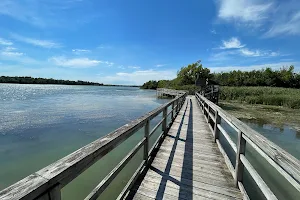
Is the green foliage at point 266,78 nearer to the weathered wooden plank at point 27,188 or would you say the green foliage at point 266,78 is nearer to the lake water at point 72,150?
the lake water at point 72,150

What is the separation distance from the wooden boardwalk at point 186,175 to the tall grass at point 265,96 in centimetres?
2005

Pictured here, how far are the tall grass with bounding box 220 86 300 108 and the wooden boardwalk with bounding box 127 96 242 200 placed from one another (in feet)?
65.8

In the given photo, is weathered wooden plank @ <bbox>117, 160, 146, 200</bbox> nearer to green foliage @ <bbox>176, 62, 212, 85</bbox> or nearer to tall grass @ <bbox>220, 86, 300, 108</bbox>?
tall grass @ <bbox>220, 86, 300, 108</bbox>

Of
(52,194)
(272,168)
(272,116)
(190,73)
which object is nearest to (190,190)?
(52,194)

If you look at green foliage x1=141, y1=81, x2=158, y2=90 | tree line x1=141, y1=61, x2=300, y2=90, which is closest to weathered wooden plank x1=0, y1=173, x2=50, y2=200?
tree line x1=141, y1=61, x2=300, y2=90

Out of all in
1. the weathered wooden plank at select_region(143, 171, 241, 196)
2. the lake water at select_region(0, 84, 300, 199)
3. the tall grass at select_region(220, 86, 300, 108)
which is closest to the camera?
the weathered wooden plank at select_region(143, 171, 241, 196)

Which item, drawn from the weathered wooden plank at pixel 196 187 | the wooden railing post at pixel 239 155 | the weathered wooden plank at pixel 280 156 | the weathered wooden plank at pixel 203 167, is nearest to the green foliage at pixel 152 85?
the weathered wooden plank at pixel 203 167

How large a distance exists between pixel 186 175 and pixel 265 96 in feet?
78.1

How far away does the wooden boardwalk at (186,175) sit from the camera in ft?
8.30

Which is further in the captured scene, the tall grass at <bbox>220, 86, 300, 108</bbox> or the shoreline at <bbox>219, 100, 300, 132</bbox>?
the tall grass at <bbox>220, 86, 300, 108</bbox>

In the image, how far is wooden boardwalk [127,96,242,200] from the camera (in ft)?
8.30

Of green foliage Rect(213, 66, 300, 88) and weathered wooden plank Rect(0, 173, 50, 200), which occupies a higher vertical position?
green foliage Rect(213, 66, 300, 88)

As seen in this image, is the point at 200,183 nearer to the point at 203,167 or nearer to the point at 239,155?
the point at 203,167

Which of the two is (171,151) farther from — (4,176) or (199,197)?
(4,176)
